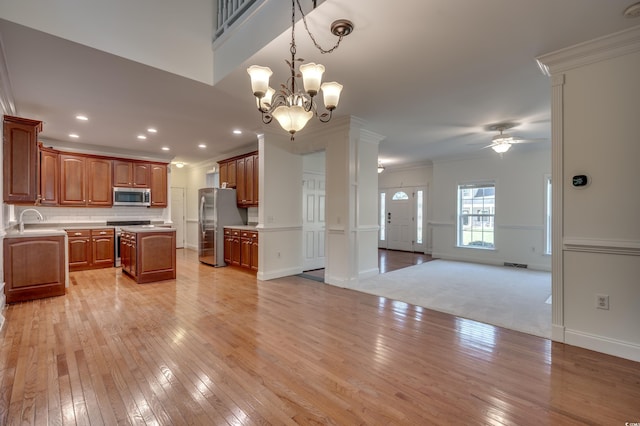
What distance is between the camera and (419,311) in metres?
3.64

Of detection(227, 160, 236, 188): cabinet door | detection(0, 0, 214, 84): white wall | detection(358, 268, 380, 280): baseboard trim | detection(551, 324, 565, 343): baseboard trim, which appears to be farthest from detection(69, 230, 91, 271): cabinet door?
detection(551, 324, 565, 343): baseboard trim

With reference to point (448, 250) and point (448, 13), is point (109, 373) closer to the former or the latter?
point (448, 13)

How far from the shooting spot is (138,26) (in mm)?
2941

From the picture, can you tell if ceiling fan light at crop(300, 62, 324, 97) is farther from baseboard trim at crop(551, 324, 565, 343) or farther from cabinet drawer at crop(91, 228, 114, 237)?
cabinet drawer at crop(91, 228, 114, 237)

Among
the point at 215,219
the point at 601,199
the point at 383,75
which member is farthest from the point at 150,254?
the point at 601,199

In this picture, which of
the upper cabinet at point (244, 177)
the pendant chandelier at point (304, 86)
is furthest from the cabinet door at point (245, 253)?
the pendant chandelier at point (304, 86)

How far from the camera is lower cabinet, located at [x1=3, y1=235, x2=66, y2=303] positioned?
3.91m

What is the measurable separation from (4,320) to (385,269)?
5.76 meters

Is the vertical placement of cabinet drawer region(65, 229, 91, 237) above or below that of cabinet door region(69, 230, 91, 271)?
above

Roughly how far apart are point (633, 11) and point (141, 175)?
27.5 feet

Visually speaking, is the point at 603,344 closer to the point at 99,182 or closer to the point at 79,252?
the point at 79,252

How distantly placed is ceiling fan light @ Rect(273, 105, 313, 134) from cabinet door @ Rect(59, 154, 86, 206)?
6.30 m

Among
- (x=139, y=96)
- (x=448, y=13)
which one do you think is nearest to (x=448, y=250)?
(x=448, y=13)

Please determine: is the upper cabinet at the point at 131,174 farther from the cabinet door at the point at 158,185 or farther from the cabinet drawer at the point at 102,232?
the cabinet drawer at the point at 102,232
